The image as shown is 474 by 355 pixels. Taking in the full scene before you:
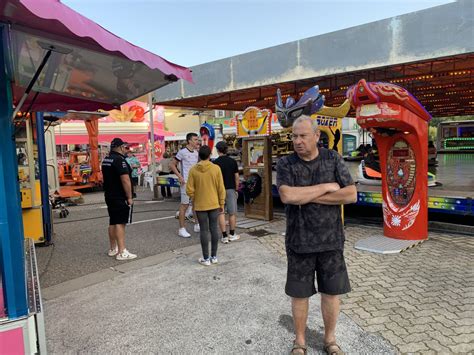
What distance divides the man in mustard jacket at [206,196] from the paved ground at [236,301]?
1.17 ft

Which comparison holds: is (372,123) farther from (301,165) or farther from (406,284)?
(301,165)

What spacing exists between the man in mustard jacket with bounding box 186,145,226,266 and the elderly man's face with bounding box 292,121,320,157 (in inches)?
89.8

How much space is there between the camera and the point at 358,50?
7.07 m

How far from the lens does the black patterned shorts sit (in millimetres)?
2496

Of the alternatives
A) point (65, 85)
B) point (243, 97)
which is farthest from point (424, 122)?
point (243, 97)

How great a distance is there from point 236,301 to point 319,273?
1.34 metres

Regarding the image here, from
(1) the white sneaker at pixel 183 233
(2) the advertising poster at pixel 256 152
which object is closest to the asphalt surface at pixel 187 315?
(1) the white sneaker at pixel 183 233

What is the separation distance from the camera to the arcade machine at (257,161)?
7.32 m

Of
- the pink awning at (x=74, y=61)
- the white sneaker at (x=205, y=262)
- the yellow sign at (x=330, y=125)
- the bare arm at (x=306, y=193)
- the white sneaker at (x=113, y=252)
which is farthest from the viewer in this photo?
the yellow sign at (x=330, y=125)

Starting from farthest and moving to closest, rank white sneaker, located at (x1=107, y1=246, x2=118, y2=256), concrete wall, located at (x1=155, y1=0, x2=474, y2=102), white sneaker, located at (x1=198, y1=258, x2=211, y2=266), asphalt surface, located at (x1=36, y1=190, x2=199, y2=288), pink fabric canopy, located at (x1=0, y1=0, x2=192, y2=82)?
1. concrete wall, located at (x1=155, y1=0, x2=474, y2=102)
2. white sneaker, located at (x1=107, y1=246, x2=118, y2=256)
3. asphalt surface, located at (x1=36, y1=190, x2=199, y2=288)
4. white sneaker, located at (x1=198, y1=258, x2=211, y2=266)
5. pink fabric canopy, located at (x1=0, y1=0, x2=192, y2=82)

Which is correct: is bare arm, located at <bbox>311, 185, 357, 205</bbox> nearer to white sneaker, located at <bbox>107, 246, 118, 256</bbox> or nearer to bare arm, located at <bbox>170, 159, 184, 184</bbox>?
white sneaker, located at <bbox>107, 246, 118, 256</bbox>

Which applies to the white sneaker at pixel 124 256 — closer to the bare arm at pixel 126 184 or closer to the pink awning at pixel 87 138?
the bare arm at pixel 126 184

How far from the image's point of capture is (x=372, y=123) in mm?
5191

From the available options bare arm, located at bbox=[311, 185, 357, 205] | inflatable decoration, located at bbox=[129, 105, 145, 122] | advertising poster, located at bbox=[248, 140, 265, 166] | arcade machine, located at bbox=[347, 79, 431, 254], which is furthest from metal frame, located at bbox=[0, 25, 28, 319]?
inflatable decoration, located at bbox=[129, 105, 145, 122]
